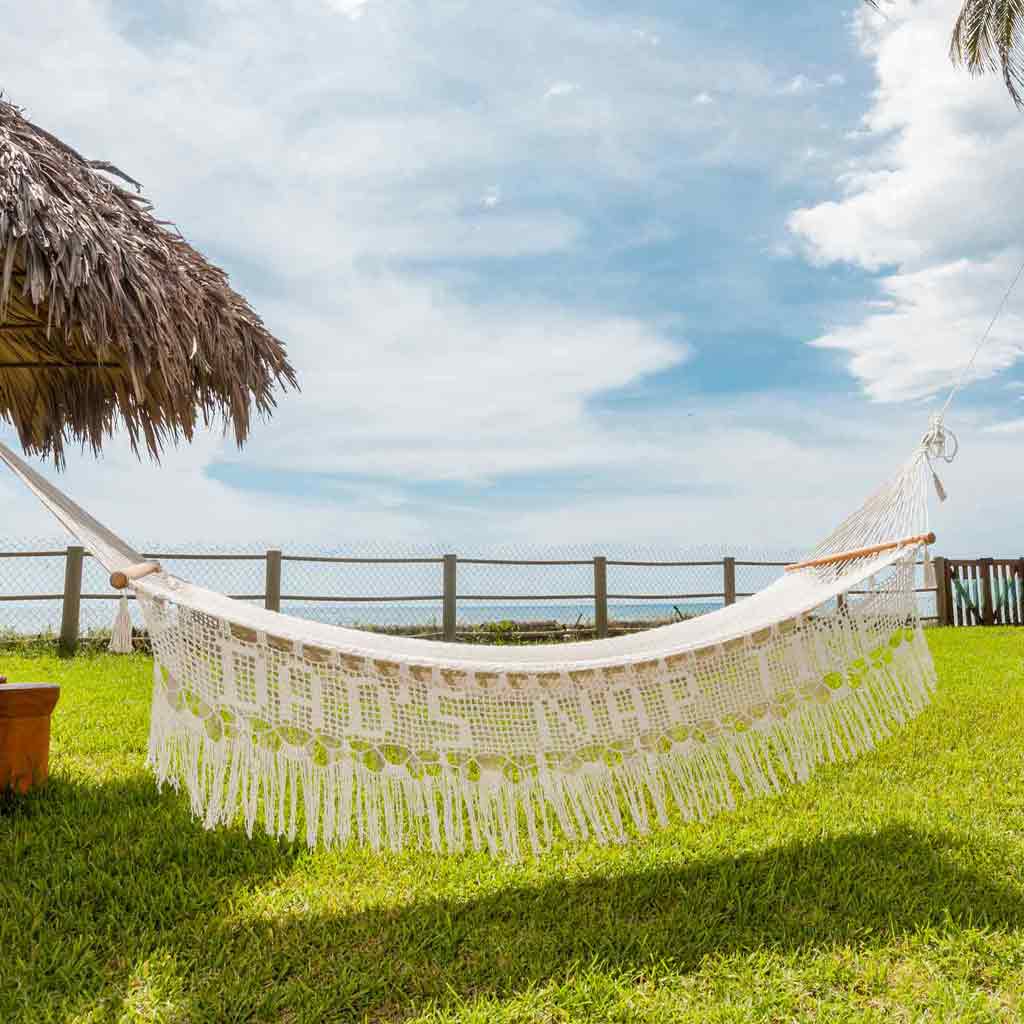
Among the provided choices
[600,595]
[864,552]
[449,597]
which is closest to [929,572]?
[864,552]

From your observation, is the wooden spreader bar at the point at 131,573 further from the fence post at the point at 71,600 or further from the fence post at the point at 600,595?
the fence post at the point at 600,595

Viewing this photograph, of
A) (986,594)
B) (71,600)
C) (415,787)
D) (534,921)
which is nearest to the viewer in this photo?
(415,787)

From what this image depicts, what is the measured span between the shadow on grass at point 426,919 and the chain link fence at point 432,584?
157 inches

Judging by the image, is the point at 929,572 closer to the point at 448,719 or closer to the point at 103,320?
the point at 448,719

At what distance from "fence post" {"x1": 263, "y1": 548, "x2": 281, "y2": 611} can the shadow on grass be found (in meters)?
4.05

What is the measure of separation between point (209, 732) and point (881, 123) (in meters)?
3.72

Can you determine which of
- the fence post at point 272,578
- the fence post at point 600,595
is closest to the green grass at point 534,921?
the fence post at point 272,578

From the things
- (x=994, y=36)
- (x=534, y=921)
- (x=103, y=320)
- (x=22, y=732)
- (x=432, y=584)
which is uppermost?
(x=994, y=36)

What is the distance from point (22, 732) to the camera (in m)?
2.31

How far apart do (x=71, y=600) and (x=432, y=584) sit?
258 centimetres

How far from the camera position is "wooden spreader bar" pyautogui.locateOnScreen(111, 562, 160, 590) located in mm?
1500

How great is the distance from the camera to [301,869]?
6.08 feet

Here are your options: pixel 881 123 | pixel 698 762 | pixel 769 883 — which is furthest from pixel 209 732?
pixel 881 123

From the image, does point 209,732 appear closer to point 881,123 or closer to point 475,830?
point 475,830
